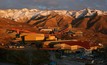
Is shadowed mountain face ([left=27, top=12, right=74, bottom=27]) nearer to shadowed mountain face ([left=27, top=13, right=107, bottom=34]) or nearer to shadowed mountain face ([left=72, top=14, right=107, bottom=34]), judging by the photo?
shadowed mountain face ([left=27, top=13, right=107, bottom=34])

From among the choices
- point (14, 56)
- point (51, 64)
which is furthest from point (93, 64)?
point (14, 56)

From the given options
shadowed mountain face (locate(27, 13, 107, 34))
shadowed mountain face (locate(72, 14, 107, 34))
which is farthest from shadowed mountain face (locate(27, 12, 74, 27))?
shadowed mountain face (locate(72, 14, 107, 34))

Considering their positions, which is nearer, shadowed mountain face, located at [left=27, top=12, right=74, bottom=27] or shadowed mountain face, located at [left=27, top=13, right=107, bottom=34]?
shadowed mountain face, located at [left=27, top=13, right=107, bottom=34]

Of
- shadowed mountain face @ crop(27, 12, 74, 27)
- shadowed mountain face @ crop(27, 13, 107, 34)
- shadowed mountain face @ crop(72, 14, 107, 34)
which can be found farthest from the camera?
shadowed mountain face @ crop(27, 12, 74, 27)

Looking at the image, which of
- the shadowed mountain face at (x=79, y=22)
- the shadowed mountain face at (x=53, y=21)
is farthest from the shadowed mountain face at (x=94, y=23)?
the shadowed mountain face at (x=53, y=21)

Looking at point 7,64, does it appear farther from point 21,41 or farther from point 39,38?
point 39,38

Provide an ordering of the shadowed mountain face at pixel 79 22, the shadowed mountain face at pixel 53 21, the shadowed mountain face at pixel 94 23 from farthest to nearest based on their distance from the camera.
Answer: the shadowed mountain face at pixel 53 21
the shadowed mountain face at pixel 79 22
the shadowed mountain face at pixel 94 23

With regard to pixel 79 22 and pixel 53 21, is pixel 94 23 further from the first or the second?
pixel 53 21

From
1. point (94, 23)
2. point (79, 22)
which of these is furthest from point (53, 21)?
point (94, 23)

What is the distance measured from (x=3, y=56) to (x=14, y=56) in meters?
1.26

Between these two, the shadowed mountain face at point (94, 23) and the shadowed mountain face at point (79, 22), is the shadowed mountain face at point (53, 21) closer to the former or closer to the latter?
the shadowed mountain face at point (79, 22)

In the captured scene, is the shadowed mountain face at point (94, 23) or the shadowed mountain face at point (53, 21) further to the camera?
the shadowed mountain face at point (53, 21)

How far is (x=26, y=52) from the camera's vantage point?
122 feet

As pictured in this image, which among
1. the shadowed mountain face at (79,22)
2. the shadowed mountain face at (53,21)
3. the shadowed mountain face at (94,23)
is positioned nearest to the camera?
the shadowed mountain face at (94,23)
